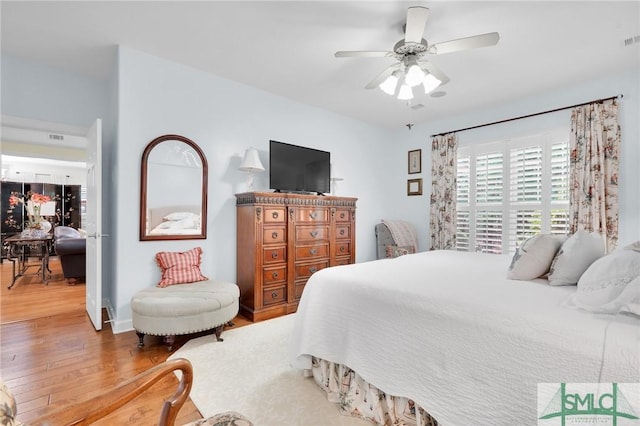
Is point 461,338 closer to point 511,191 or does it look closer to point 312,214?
point 312,214

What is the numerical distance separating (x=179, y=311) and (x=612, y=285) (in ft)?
9.06

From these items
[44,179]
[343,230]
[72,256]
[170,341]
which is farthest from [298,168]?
[44,179]

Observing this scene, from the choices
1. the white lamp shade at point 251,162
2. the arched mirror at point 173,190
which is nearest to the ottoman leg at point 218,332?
the arched mirror at point 173,190

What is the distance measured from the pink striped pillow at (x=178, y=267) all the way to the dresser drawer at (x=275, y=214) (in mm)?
879

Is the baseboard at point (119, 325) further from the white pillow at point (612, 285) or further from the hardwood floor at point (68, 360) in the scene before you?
the white pillow at point (612, 285)

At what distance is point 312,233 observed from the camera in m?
3.79

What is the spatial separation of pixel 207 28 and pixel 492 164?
13.1ft

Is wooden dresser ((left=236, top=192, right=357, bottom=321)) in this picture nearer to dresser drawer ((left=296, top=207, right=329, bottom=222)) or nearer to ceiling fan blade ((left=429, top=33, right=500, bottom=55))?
dresser drawer ((left=296, top=207, right=329, bottom=222))

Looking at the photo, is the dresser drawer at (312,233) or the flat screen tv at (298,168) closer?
the dresser drawer at (312,233)

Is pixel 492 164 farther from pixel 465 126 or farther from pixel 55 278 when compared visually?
pixel 55 278

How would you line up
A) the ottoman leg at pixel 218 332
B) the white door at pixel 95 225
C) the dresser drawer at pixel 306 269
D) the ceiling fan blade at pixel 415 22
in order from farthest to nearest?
the dresser drawer at pixel 306 269 → the white door at pixel 95 225 → the ottoman leg at pixel 218 332 → the ceiling fan blade at pixel 415 22

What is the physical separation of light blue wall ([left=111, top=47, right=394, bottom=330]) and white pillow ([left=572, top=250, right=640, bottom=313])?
323 cm

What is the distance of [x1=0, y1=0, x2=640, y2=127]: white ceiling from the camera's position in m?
2.32

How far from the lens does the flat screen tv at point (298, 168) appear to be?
3801mm
